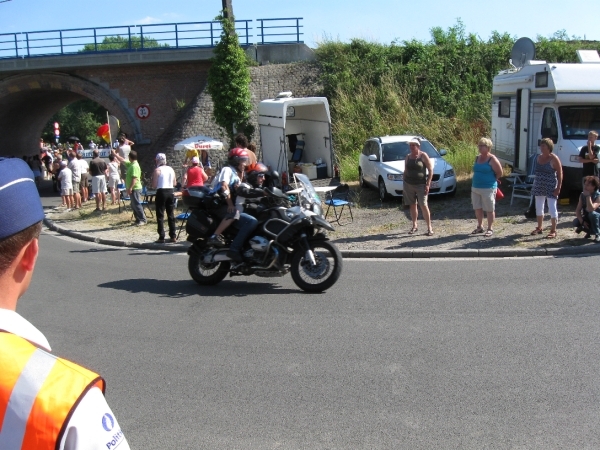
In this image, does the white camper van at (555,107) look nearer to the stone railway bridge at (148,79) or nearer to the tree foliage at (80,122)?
the stone railway bridge at (148,79)

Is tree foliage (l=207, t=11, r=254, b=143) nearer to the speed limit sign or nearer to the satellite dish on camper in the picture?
the speed limit sign

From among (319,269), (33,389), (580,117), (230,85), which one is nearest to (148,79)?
(230,85)

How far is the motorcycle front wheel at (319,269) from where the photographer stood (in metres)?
8.86

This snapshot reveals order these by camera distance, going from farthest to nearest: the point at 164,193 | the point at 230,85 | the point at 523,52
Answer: the point at 230,85, the point at 523,52, the point at 164,193

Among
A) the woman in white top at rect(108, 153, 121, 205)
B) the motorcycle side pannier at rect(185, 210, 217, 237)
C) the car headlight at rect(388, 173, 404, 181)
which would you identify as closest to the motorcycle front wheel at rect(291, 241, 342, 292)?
the motorcycle side pannier at rect(185, 210, 217, 237)

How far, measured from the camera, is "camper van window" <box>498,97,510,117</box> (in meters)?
17.6

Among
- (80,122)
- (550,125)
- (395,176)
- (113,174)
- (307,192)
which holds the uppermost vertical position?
(550,125)

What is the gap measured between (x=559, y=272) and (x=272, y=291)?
3970 millimetres

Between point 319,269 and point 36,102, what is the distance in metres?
32.8

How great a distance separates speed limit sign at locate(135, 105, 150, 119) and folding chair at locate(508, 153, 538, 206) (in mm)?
18453

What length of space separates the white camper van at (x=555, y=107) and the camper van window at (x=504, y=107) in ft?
0.62

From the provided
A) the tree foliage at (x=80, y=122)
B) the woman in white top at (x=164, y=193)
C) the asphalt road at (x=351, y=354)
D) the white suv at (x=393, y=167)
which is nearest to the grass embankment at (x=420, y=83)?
the white suv at (x=393, y=167)

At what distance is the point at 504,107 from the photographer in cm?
1795

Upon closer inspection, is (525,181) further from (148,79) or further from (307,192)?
(148,79)
